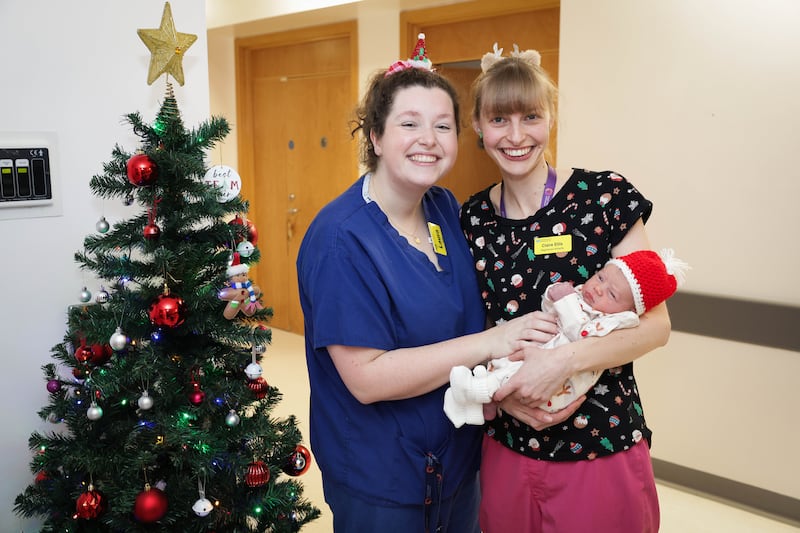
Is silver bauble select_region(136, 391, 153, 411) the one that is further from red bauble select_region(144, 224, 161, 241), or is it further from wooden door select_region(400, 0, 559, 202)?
wooden door select_region(400, 0, 559, 202)

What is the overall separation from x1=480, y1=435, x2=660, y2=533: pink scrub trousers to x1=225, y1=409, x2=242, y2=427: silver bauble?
695 mm

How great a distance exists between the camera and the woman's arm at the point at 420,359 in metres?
1.60

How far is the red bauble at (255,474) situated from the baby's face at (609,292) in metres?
0.97

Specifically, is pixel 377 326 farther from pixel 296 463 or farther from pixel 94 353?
pixel 94 353

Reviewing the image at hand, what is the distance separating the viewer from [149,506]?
1.72 meters

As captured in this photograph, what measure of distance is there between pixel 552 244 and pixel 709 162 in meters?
1.87

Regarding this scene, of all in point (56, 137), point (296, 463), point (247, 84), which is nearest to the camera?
point (56, 137)

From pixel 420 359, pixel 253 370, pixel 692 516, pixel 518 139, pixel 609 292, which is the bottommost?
pixel 692 516

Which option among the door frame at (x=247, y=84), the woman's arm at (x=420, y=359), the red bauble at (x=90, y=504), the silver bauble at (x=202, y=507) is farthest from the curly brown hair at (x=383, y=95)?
the door frame at (x=247, y=84)

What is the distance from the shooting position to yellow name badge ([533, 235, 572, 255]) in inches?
66.6

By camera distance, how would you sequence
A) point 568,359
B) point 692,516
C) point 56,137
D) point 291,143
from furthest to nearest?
point 291,143, point 692,516, point 56,137, point 568,359

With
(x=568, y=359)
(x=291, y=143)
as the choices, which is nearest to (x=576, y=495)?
(x=568, y=359)

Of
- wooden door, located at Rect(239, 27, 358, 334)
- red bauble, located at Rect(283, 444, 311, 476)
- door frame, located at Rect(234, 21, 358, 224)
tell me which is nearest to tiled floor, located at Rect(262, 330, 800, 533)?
red bauble, located at Rect(283, 444, 311, 476)

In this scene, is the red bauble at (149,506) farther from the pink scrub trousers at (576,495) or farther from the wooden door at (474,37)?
the wooden door at (474,37)
